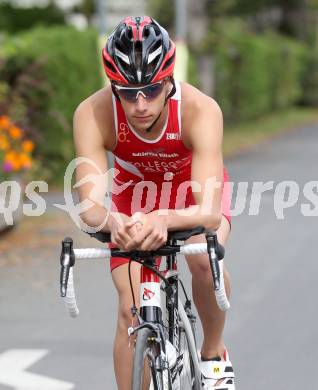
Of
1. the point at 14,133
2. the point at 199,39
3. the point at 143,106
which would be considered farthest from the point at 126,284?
the point at 199,39

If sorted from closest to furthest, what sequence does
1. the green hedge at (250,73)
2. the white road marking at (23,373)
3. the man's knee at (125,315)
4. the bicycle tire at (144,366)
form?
1. the bicycle tire at (144,366)
2. the man's knee at (125,315)
3. the white road marking at (23,373)
4. the green hedge at (250,73)

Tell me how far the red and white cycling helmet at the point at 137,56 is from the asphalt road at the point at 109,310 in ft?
7.74

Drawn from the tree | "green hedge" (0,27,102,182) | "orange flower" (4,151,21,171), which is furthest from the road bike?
the tree

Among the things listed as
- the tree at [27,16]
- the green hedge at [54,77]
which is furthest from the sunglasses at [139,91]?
the tree at [27,16]

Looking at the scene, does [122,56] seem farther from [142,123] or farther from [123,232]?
[123,232]

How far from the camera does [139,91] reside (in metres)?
3.70

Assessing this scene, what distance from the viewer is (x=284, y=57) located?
31.3 meters

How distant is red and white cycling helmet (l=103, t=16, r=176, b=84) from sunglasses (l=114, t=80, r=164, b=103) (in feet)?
0.10

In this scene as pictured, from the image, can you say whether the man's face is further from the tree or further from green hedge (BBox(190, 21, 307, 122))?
the tree

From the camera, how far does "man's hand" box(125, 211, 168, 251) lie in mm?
3426

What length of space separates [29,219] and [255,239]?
2.75 meters

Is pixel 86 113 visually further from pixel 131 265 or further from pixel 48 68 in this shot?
pixel 48 68

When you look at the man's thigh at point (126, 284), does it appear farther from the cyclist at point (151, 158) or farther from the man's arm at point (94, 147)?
the man's arm at point (94, 147)

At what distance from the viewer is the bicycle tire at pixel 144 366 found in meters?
3.54
